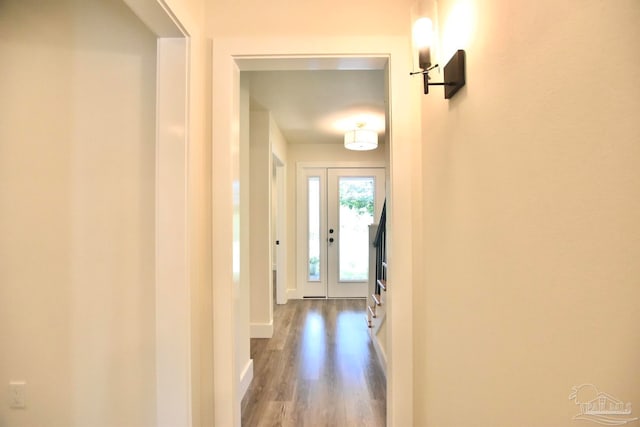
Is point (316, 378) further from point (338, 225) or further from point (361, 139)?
point (338, 225)

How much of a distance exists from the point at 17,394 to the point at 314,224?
3.83 m

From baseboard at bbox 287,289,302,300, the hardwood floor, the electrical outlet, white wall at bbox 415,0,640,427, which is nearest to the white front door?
baseboard at bbox 287,289,302,300

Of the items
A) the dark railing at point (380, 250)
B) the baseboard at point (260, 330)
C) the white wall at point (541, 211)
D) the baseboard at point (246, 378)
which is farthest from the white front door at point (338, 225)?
the white wall at point (541, 211)

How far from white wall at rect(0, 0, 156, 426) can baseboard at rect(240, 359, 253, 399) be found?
0.84 meters

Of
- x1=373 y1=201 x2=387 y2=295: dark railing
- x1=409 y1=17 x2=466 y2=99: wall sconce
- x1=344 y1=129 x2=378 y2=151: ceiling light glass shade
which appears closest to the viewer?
x1=409 y1=17 x2=466 y2=99: wall sconce

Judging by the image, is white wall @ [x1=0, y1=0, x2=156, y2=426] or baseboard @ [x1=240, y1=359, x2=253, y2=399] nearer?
white wall @ [x1=0, y1=0, x2=156, y2=426]

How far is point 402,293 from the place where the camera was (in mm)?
1446

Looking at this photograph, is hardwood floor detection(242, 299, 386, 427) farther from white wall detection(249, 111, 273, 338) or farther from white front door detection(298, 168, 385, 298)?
white front door detection(298, 168, 385, 298)

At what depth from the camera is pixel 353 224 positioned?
495cm

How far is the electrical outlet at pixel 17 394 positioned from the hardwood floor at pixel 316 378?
3.82 ft

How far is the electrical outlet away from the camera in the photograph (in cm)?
142

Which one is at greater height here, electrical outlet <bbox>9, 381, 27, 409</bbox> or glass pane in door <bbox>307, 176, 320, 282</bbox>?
glass pane in door <bbox>307, 176, 320, 282</bbox>

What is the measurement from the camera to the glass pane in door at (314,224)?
492 cm

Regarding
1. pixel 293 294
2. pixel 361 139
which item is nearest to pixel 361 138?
pixel 361 139
